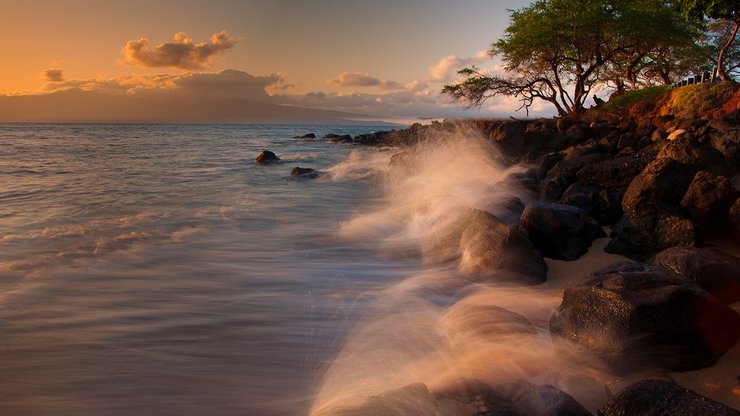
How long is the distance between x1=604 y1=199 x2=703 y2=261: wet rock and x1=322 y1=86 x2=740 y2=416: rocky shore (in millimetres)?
12

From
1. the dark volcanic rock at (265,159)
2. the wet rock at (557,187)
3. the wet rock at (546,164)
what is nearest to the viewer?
the wet rock at (557,187)

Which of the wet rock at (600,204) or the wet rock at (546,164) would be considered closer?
the wet rock at (600,204)

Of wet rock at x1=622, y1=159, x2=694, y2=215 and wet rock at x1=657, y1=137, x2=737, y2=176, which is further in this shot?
wet rock at x1=657, y1=137, x2=737, y2=176

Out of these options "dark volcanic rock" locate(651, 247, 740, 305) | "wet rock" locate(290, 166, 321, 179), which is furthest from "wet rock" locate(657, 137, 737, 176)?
"wet rock" locate(290, 166, 321, 179)

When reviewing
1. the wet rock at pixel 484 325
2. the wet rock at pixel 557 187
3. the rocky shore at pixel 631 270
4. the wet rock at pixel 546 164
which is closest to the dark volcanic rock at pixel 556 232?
the rocky shore at pixel 631 270

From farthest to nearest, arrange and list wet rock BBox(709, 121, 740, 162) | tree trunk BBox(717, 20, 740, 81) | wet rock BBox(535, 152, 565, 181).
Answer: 1. tree trunk BBox(717, 20, 740, 81)
2. wet rock BBox(535, 152, 565, 181)
3. wet rock BBox(709, 121, 740, 162)

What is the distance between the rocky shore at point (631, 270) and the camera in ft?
9.10

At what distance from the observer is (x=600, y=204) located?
7258 millimetres

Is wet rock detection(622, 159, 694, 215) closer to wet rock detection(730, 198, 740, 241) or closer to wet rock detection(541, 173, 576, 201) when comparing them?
wet rock detection(730, 198, 740, 241)

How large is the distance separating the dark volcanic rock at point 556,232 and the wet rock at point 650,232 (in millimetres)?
357

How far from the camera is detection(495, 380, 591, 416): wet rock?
2.59 m

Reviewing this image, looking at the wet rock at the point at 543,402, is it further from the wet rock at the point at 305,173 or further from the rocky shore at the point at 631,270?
the wet rock at the point at 305,173

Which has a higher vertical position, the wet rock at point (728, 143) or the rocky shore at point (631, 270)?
the wet rock at point (728, 143)

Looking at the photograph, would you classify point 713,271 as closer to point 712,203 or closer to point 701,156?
point 712,203
